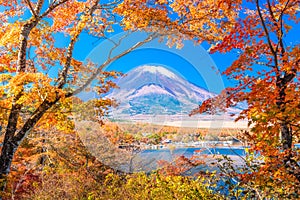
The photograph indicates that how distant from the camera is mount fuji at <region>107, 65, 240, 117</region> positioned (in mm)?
8219

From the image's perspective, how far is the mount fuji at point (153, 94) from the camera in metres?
8.22

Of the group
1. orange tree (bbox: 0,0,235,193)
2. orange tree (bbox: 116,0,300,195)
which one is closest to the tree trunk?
orange tree (bbox: 0,0,235,193)

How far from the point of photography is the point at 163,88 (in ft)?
29.0

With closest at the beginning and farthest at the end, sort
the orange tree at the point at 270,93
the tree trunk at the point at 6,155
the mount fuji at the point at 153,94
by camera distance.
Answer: the orange tree at the point at 270,93 → the tree trunk at the point at 6,155 → the mount fuji at the point at 153,94

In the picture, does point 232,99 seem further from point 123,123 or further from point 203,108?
point 123,123

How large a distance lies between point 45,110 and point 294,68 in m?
4.16

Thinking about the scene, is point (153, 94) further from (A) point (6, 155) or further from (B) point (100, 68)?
(A) point (6, 155)

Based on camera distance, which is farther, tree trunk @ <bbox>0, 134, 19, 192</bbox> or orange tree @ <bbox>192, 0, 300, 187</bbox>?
Answer: tree trunk @ <bbox>0, 134, 19, 192</bbox>

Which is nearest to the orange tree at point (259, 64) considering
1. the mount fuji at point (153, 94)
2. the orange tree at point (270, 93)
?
the orange tree at point (270, 93)

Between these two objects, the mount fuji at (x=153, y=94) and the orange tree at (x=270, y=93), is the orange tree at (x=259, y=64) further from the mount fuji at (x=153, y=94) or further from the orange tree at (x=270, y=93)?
the mount fuji at (x=153, y=94)

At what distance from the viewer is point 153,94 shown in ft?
29.2

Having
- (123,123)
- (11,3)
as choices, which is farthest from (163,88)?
(11,3)

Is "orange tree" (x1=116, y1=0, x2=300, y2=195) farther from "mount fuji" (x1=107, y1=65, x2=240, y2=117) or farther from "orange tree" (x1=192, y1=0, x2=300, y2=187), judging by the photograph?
"mount fuji" (x1=107, y1=65, x2=240, y2=117)

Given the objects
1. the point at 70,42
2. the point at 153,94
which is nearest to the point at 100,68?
the point at 70,42
